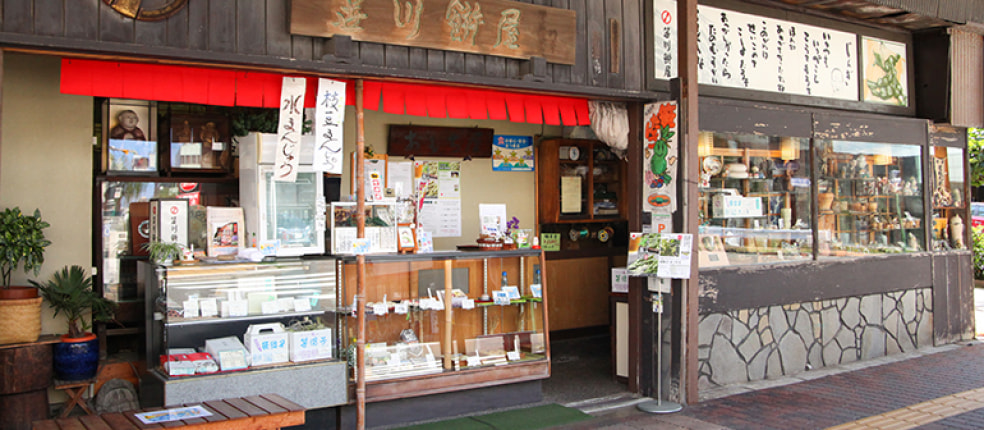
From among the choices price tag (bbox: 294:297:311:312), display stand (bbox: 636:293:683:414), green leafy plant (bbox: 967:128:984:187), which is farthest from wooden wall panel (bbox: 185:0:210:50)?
green leafy plant (bbox: 967:128:984:187)

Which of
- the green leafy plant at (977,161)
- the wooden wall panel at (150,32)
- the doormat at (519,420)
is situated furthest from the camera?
the green leafy plant at (977,161)

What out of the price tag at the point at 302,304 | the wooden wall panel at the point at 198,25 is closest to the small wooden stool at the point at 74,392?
the price tag at the point at 302,304

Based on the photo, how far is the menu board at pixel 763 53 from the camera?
8.29 meters

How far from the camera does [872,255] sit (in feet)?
33.2

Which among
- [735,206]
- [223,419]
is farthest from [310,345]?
[735,206]

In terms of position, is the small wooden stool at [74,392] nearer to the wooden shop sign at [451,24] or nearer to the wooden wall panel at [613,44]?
the wooden shop sign at [451,24]

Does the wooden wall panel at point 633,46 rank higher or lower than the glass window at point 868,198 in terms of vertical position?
higher

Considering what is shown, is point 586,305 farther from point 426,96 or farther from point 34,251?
point 34,251

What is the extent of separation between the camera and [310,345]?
6301 millimetres

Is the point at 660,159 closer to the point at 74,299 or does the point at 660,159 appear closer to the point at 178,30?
the point at 178,30

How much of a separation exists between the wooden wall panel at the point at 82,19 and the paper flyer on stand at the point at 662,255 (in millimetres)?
5325

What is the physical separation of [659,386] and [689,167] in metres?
2.29

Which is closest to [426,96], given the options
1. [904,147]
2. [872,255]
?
[872,255]

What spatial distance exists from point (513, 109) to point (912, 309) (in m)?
6.96
